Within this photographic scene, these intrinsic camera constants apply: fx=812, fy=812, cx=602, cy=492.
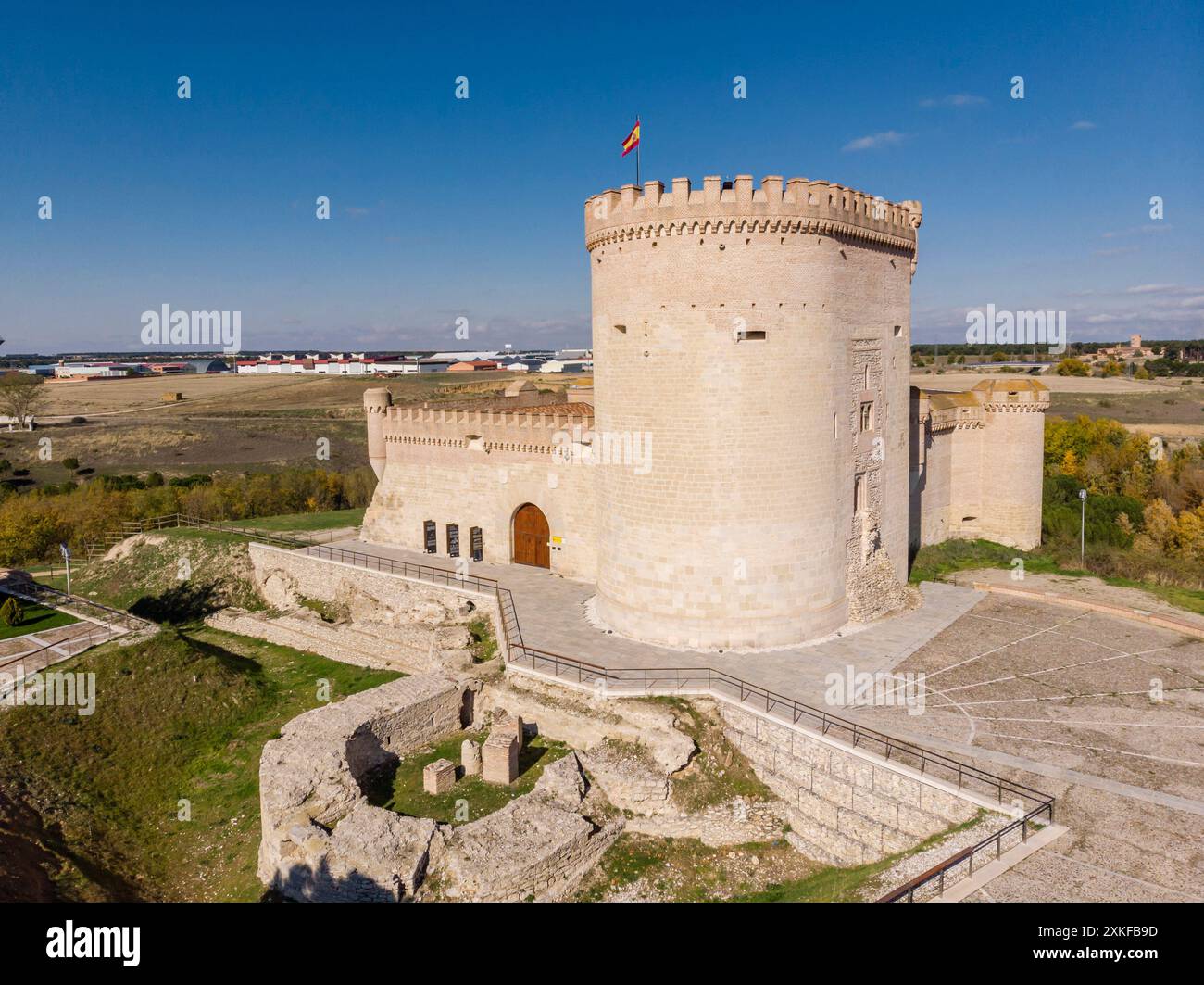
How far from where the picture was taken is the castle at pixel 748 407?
18828 mm

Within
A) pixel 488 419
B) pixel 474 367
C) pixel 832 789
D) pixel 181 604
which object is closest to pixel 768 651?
pixel 832 789

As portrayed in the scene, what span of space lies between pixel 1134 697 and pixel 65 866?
2160cm

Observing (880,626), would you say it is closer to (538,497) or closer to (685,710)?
(685,710)

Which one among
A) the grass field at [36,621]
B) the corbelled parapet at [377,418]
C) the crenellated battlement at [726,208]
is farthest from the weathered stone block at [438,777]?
the corbelled parapet at [377,418]

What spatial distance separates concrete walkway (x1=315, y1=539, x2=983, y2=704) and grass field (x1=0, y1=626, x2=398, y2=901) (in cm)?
526

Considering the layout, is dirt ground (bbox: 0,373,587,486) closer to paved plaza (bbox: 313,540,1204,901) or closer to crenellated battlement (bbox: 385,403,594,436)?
crenellated battlement (bbox: 385,403,594,436)

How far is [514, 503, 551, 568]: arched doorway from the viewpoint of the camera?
90.7 feet

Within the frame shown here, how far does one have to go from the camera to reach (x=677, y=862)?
47.8 ft

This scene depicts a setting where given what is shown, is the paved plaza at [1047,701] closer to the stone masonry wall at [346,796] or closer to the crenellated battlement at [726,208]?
the stone masonry wall at [346,796]

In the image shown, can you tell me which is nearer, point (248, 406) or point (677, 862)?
point (677, 862)

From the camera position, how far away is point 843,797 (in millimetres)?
14594

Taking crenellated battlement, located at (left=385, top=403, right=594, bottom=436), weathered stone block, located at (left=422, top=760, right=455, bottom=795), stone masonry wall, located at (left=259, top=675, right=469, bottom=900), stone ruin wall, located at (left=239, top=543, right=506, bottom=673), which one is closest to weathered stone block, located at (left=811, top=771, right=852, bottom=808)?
stone masonry wall, located at (left=259, top=675, right=469, bottom=900)

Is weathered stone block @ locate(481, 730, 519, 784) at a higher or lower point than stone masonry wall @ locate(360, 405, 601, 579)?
lower
